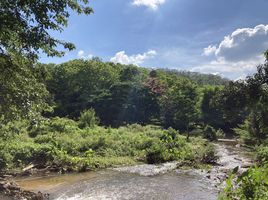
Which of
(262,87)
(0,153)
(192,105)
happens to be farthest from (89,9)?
(192,105)

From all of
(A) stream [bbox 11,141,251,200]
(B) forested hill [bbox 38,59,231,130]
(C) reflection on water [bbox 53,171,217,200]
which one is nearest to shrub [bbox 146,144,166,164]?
(A) stream [bbox 11,141,251,200]

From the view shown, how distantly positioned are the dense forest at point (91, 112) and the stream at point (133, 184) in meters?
2.28

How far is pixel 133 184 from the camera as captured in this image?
16.4 metres

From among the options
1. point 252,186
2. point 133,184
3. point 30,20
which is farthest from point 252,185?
point 133,184

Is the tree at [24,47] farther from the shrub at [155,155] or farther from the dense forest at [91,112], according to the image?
the shrub at [155,155]

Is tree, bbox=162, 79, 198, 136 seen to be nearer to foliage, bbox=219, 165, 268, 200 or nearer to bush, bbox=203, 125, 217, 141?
bush, bbox=203, 125, 217, 141

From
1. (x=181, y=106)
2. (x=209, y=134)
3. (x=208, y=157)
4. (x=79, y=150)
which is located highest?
(x=181, y=106)

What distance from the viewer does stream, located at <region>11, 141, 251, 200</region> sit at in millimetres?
14227

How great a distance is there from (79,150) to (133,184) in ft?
29.3

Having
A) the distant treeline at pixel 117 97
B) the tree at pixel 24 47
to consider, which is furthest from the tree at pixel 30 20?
the distant treeline at pixel 117 97

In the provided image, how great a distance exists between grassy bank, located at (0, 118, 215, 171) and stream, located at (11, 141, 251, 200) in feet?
6.21

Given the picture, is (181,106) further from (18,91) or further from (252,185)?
(252,185)

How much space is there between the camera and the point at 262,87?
67.3 ft

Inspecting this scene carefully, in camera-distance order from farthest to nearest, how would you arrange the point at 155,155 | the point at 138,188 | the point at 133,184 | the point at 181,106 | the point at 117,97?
the point at 117,97
the point at 181,106
the point at 155,155
the point at 133,184
the point at 138,188
